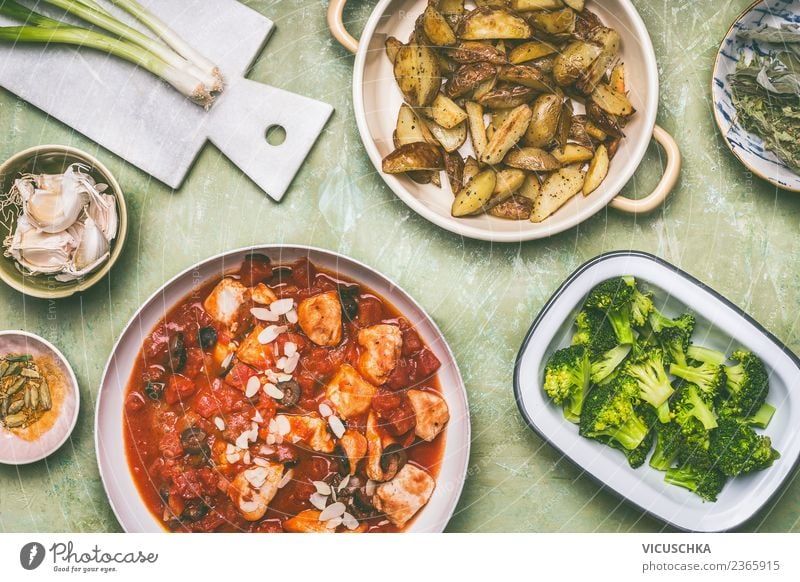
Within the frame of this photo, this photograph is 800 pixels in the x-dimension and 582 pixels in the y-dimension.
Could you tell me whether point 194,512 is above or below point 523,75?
below

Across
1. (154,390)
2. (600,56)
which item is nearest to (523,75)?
(600,56)

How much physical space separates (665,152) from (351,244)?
→ 61cm

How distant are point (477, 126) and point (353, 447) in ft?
2.00

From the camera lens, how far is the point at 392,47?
1.01m

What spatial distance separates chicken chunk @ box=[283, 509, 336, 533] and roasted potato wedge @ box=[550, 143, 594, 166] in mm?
761

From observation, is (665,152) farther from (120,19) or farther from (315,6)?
(120,19)

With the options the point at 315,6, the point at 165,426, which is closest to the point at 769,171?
the point at 315,6

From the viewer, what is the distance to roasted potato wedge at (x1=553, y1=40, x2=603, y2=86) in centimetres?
97

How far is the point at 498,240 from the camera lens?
980mm

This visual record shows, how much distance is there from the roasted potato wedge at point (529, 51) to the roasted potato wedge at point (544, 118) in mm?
69

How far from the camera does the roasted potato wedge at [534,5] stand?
975 mm

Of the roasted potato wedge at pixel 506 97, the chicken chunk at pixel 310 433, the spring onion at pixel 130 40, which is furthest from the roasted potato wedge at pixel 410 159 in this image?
the chicken chunk at pixel 310 433

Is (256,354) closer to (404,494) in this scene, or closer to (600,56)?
(404,494)
